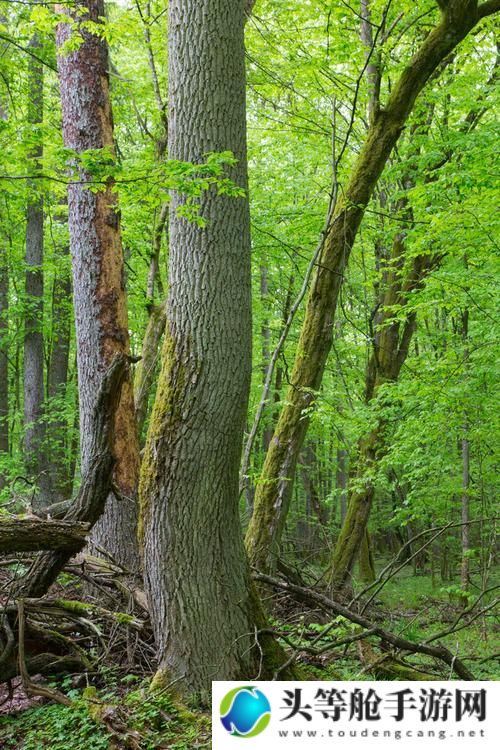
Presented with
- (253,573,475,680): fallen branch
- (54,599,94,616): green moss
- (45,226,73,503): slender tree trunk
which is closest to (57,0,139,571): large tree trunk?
(54,599,94,616): green moss

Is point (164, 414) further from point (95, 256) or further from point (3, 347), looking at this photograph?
point (3, 347)

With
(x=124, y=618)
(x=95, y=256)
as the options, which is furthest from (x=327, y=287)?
(x=124, y=618)

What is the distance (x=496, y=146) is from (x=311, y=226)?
415 centimetres

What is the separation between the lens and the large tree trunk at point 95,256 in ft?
21.4

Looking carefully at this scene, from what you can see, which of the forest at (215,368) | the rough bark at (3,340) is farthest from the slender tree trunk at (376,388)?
the rough bark at (3,340)

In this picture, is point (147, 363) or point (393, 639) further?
point (147, 363)

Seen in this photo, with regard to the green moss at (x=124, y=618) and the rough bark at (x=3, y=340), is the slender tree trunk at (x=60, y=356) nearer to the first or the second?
the rough bark at (x=3, y=340)

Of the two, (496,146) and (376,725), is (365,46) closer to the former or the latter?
(496,146)

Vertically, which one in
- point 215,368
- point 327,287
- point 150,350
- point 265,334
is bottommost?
point 215,368

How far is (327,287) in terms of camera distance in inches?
266

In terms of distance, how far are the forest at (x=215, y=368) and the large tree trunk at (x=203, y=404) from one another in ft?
0.05

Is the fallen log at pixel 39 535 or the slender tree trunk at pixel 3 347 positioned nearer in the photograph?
the fallen log at pixel 39 535

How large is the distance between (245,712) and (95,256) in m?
4.69

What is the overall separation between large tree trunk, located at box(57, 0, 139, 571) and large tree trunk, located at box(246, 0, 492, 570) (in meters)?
1.38
